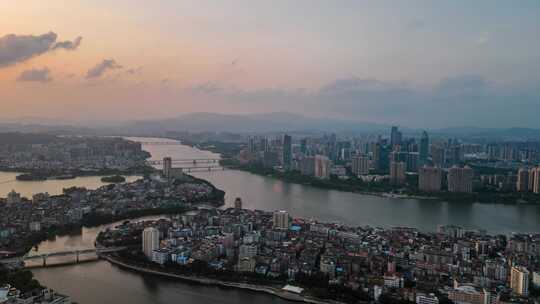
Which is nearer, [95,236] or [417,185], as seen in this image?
[95,236]

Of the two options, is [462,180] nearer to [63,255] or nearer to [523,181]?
[523,181]

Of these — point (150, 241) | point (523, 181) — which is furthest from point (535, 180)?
point (150, 241)

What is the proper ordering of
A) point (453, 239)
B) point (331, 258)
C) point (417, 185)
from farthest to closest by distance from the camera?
point (417, 185), point (453, 239), point (331, 258)

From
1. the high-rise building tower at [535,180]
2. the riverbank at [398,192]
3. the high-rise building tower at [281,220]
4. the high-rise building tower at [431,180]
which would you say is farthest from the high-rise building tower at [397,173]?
the high-rise building tower at [281,220]

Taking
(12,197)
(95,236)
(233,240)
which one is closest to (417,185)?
(233,240)

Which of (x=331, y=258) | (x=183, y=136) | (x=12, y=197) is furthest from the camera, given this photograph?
(x=183, y=136)

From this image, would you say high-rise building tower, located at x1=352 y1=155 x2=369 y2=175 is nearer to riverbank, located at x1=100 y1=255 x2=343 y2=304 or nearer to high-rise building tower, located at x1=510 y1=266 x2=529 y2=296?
high-rise building tower, located at x1=510 y1=266 x2=529 y2=296

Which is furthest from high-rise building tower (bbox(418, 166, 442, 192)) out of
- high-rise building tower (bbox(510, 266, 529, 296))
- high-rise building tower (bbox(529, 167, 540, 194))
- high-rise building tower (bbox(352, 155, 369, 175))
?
high-rise building tower (bbox(510, 266, 529, 296))

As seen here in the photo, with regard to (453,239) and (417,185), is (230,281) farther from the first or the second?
(417,185)
